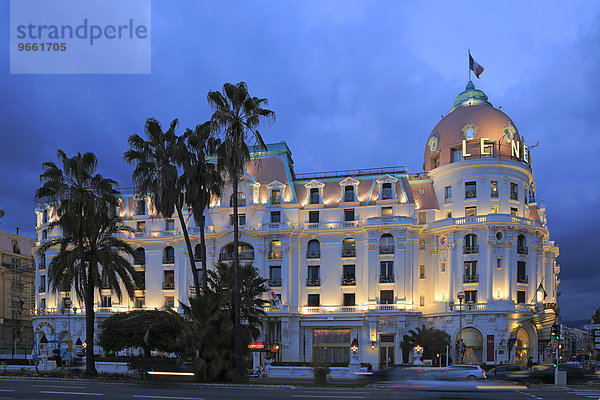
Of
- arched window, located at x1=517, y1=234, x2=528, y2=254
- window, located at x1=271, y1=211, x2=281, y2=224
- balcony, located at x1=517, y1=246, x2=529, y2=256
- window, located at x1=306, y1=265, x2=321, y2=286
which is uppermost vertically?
window, located at x1=271, y1=211, x2=281, y2=224

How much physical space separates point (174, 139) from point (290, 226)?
26571 mm

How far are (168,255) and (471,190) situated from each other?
36.7 m

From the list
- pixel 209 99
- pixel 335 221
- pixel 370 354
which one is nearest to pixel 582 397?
pixel 209 99

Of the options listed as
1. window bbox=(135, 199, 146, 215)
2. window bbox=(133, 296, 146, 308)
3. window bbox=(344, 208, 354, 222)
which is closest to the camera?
window bbox=(344, 208, 354, 222)

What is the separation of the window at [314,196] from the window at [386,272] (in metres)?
10.8

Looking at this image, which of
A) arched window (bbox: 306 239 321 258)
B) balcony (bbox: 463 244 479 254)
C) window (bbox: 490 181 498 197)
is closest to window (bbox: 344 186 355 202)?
arched window (bbox: 306 239 321 258)

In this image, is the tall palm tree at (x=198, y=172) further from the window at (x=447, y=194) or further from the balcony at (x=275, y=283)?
the window at (x=447, y=194)

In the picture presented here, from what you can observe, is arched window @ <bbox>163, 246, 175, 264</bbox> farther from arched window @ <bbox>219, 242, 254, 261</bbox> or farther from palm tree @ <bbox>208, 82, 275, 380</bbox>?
palm tree @ <bbox>208, 82, 275, 380</bbox>

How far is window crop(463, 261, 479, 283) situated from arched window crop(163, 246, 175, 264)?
113 feet

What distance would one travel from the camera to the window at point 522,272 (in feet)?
212

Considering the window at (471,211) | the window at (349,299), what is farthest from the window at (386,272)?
the window at (471,211)

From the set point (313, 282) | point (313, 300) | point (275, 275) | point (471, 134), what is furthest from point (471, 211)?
point (275, 275)

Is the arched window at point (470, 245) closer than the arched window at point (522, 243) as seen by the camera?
Yes

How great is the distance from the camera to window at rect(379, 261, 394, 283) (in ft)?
217
